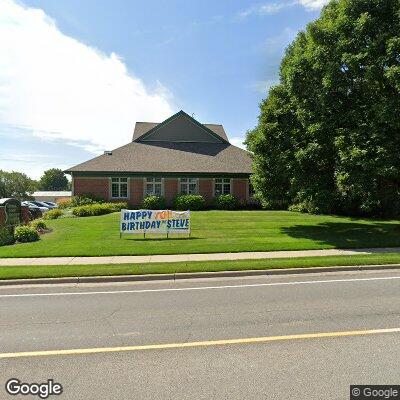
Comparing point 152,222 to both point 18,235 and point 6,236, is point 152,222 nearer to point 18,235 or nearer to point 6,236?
point 18,235

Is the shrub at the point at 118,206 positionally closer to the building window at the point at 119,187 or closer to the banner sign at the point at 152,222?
the building window at the point at 119,187

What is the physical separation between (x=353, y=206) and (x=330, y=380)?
89.5 ft

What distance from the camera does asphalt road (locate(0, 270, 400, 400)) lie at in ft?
15.0

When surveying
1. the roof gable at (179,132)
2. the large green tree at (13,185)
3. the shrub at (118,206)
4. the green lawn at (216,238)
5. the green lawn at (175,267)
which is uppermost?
the roof gable at (179,132)

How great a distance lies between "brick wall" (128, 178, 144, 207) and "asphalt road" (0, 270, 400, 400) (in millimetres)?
23408

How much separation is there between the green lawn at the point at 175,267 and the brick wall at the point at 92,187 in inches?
826

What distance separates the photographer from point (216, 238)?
58.9ft

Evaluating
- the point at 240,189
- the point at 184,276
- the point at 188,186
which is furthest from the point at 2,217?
the point at 240,189

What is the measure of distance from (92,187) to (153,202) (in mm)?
5878

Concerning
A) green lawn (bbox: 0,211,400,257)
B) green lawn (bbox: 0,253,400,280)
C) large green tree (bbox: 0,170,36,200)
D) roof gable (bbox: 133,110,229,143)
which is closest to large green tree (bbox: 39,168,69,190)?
large green tree (bbox: 0,170,36,200)

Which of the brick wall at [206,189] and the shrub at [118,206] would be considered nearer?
the shrub at [118,206]

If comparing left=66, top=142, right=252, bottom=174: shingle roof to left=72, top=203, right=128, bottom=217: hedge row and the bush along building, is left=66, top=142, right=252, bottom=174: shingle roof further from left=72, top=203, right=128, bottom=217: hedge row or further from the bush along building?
left=72, top=203, right=128, bottom=217: hedge row

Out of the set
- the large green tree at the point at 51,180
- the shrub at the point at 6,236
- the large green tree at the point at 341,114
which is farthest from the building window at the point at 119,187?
the large green tree at the point at 51,180

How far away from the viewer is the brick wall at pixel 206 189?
3384 centimetres
